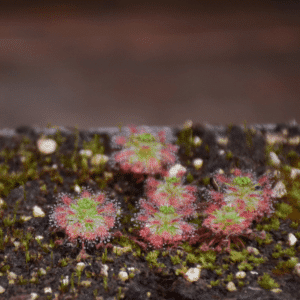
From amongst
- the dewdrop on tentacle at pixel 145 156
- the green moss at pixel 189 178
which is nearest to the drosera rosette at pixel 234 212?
the green moss at pixel 189 178

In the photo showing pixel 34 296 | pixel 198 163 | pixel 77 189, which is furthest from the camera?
pixel 198 163

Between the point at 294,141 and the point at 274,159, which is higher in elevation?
the point at 294,141

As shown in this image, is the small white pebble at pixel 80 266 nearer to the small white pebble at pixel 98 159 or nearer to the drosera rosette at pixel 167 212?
the drosera rosette at pixel 167 212

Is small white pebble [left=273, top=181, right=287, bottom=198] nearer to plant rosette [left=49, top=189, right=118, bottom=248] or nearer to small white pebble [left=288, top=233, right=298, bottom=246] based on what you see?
small white pebble [left=288, top=233, right=298, bottom=246]

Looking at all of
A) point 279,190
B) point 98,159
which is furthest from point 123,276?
point 279,190

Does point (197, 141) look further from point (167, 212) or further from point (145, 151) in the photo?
point (167, 212)

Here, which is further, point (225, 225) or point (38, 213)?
point (38, 213)
